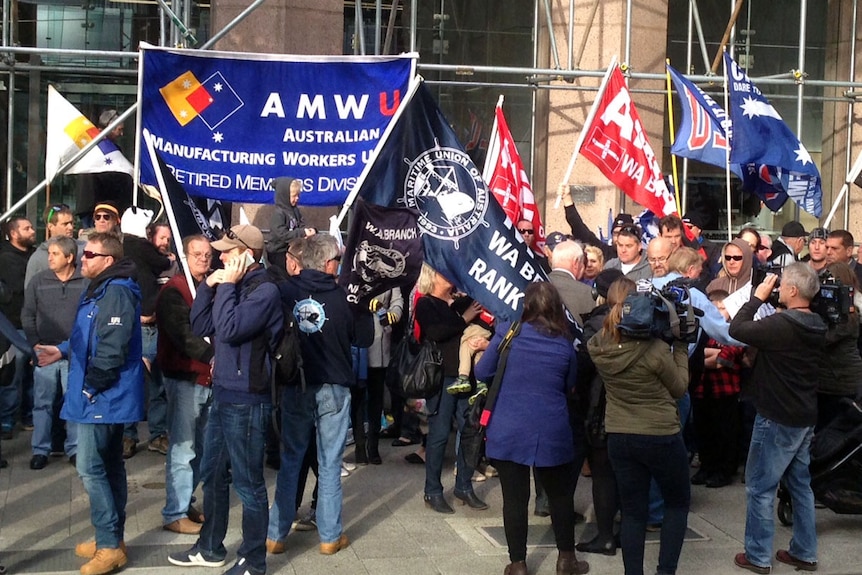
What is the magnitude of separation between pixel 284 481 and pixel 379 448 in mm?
3165

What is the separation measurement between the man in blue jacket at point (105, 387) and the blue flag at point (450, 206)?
1.73 meters

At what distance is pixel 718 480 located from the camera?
8984 millimetres

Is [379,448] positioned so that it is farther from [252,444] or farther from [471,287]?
[252,444]

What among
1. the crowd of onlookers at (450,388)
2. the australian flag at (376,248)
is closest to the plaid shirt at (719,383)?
the crowd of onlookers at (450,388)

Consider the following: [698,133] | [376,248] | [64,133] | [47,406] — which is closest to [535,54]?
[698,133]

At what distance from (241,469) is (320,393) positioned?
77 centimetres

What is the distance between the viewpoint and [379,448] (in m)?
A: 9.98

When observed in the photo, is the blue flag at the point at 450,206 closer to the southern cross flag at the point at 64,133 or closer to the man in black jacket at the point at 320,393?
the man in black jacket at the point at 320,393

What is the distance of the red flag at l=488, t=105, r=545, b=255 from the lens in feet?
31.9

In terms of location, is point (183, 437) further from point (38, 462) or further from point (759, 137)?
point (759, 137)

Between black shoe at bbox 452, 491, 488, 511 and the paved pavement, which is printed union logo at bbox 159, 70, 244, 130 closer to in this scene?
the paved pavement

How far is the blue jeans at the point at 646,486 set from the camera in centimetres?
609

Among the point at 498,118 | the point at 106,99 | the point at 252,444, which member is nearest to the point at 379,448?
the point at 498,118

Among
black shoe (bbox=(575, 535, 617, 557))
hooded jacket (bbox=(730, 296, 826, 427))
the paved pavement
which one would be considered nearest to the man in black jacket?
the paved pavement
